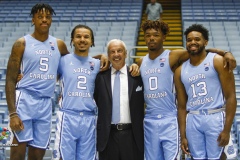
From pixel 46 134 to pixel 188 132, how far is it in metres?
1.23

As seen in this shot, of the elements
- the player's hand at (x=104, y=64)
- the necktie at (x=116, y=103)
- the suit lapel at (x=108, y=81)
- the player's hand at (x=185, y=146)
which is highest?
the player's hand at (x=104, y=64)

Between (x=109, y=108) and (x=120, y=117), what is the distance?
12 centimetres

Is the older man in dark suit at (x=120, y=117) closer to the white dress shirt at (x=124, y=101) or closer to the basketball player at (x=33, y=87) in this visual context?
the white dress shirt at (x=124, y=101)

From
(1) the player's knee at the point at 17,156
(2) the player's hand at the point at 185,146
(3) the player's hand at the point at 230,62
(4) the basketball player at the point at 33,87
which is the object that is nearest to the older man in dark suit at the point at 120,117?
(4) the basketball player at the point at 33,87

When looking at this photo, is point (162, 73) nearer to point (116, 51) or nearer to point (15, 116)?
point (116, 51)

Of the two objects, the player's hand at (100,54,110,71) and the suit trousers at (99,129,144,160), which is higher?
the player's hand at (100,54,110,71)

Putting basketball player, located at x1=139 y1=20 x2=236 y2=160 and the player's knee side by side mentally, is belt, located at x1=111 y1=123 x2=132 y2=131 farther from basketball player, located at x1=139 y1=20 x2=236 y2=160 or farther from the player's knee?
the player's knee

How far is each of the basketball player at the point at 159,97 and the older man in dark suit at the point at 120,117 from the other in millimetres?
79

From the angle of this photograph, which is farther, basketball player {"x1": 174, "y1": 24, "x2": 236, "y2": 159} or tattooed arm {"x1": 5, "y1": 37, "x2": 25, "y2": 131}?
tattooed arm {"x1": 5, "y1": 37, "x2": 25, "y2": 131}

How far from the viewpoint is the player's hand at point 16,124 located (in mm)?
3730

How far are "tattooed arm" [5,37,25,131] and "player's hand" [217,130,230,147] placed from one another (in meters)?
1.63

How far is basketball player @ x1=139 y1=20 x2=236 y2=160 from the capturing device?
3.85m

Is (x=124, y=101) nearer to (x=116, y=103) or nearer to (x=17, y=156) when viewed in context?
(x=116, y=103)

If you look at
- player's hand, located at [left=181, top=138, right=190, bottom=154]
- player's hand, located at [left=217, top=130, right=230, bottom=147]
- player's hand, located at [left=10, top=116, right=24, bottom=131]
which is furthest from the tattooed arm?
player's hand, located at [left=217, top=130, right=230, bottom=147]
